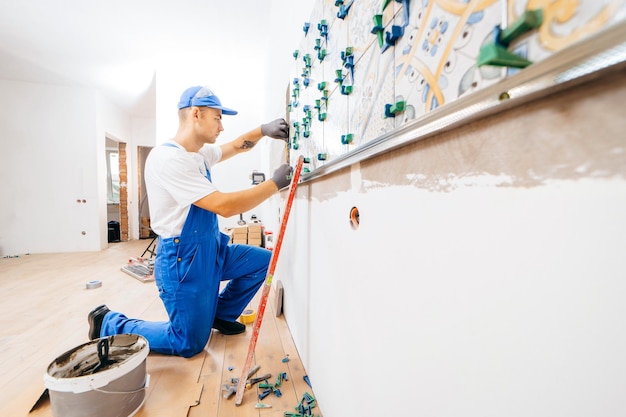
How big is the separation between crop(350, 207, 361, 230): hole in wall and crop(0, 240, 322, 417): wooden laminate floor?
834 millimetres

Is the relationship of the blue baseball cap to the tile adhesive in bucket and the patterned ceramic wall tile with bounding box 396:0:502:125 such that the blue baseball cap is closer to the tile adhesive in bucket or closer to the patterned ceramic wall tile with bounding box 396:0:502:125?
the tile adhesive in bucket

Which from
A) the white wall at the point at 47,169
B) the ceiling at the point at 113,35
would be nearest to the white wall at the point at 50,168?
the white wall at the point at 47,169

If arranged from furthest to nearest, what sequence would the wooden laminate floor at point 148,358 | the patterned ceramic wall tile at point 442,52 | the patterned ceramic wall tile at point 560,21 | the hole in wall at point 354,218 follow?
1. the wooden laminate floor at point 148,358
2. the hole in wall at point 354,218
3. the patterned ceramic wall tile at point 442,52
4. the patterned ceramic wall tile at point 560,21

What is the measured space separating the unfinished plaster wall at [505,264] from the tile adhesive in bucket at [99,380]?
958mm

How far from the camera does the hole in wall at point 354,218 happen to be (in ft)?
2.41

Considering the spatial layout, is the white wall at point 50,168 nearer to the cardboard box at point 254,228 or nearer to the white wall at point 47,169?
the white wall at point 47,169

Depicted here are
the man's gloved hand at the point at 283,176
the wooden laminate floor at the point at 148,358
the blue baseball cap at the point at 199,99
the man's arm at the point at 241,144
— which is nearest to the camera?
the wooden laminate floor at the point at 148,358

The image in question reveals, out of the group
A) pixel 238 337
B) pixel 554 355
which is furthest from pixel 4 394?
pixel 554 355

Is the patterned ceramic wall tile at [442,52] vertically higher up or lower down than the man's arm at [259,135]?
lower down

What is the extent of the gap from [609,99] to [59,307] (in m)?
3.25

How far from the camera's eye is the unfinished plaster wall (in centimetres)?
24

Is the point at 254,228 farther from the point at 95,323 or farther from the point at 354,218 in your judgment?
the point at 354,218

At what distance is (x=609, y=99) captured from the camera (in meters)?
0.23

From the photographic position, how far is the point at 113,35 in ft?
12.0
